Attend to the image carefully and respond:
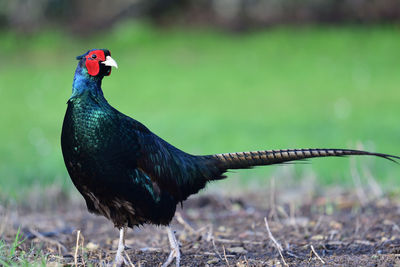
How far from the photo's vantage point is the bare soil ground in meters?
4.96

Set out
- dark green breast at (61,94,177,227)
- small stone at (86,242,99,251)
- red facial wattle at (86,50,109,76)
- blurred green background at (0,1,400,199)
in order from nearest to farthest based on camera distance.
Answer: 1. dark green breast at (61,94,177,227)
2. red facial wattle at (86,50,109,76)
3. small stone at (86,242,99,251)
4. blurred green background at (0,1,400,199)

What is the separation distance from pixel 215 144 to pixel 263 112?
11.1 feet

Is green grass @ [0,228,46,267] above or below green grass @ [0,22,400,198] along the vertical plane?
below

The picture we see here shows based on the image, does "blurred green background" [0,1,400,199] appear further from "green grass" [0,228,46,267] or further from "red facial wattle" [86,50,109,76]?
"red facial wattle" [86,50,109,76]

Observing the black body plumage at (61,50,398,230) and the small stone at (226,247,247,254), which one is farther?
the small stone at (226,247,247,254)

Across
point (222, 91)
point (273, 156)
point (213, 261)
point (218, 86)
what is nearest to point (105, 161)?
point (213, 261)

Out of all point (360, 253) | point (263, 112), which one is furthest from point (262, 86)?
point (360, 253)

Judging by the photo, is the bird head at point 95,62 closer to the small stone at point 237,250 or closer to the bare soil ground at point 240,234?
the bare soil ground at point 240,234

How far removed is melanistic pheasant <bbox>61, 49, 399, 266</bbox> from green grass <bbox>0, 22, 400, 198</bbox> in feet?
10.6

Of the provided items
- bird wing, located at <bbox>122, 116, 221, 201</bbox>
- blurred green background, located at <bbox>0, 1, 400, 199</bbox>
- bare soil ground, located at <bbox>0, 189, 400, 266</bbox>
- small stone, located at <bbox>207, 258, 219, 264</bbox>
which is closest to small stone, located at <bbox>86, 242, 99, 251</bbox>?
bare soil ground, located at <bbox>0, 189, 400, 266</bbox>

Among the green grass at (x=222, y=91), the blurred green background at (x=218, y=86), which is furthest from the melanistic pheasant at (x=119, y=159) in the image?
the green grass at (x=222, y=91)

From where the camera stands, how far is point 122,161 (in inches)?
186

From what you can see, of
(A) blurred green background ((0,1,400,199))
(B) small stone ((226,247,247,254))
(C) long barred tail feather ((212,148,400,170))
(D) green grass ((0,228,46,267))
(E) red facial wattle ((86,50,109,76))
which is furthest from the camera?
(A) blurred green background ((0,1,400,199))

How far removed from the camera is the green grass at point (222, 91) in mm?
11602
